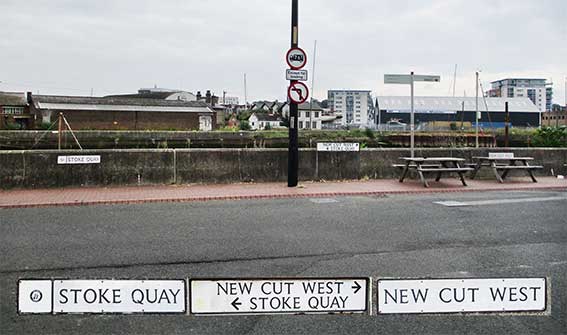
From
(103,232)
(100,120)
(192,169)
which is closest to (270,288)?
(103,232)

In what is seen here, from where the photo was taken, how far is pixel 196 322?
4.47m

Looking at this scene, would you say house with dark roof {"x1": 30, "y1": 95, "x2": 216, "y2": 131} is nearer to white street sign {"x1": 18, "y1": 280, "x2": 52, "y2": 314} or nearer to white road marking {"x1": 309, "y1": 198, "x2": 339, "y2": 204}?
white road marking {"x1": 309, "y1": 198, "x2": 339, "y2": 204}

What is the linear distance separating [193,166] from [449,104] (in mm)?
71175

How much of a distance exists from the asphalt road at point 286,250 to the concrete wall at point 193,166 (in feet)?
9.96

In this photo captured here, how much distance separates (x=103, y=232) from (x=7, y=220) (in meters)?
2.16

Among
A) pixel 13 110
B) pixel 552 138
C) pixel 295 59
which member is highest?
pixel 13 110

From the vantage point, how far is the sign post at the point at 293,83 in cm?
1347

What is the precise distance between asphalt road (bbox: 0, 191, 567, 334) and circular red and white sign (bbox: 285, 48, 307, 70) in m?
4.08

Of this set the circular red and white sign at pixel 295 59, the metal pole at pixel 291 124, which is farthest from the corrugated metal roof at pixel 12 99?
the circular red and white sign at pixel 295 59

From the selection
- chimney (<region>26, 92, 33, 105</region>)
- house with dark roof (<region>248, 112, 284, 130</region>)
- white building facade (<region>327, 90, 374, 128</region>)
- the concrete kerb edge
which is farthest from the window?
the concrete kerb edge

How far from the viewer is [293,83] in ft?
44.2

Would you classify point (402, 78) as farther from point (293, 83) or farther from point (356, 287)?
point (356, 287)

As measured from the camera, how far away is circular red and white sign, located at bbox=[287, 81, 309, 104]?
1341 cm

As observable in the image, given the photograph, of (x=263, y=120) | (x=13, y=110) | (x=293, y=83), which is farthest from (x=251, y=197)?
(x=263, y=120)
